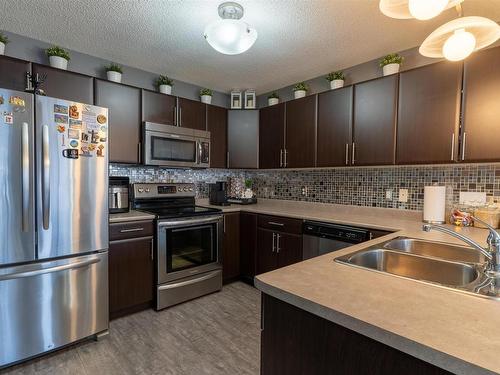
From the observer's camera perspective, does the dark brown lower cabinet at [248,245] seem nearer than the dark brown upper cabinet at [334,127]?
No

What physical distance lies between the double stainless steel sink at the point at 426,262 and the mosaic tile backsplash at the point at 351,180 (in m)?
1.00

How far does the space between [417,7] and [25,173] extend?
214cm

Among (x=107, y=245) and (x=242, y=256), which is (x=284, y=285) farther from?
(x=242, y=256)

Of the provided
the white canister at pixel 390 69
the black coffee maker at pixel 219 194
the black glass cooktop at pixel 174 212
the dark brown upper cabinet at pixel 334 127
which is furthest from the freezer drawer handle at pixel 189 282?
the white canister at pixel 390 69

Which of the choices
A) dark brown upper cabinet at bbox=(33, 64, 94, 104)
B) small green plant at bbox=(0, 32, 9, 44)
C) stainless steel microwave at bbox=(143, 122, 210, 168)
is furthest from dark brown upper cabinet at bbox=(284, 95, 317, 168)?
small green plant at bbox=(0, 32, 9, 44)

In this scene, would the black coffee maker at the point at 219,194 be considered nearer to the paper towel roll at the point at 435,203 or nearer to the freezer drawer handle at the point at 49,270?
the freezer drawer handle at the point at 49,270

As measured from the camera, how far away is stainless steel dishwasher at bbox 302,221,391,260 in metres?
2.14

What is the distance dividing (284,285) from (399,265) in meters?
0.76

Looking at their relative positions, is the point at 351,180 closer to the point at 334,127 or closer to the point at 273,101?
the point at 334,127

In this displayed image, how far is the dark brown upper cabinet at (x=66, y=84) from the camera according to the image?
83.9 inches

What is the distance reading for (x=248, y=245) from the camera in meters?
3.04

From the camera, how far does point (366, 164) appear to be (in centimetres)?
242

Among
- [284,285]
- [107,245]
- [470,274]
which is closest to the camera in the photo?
[284,285]

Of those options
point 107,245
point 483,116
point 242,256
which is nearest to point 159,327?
point 107,245
